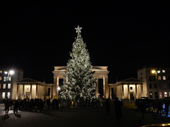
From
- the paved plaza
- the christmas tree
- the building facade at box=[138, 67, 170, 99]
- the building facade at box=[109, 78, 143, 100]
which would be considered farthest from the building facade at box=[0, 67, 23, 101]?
the paved plaza

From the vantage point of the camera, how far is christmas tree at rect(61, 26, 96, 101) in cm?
3157

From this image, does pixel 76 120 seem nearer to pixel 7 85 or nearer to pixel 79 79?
pixel 79 79

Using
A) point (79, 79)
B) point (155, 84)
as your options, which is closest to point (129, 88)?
point (155, 84)

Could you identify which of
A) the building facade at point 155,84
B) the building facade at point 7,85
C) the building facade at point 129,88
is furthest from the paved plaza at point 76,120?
the building facade at point 7,85

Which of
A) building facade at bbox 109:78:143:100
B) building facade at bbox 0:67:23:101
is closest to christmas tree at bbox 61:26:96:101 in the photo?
building facade at bbox 109:78:143:100

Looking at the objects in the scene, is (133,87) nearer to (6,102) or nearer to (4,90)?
(4,90)

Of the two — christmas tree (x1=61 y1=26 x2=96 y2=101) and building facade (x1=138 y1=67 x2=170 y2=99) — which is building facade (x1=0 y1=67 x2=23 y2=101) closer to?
christmas tree (x1=61 y1=26 x2=96 y2=101)

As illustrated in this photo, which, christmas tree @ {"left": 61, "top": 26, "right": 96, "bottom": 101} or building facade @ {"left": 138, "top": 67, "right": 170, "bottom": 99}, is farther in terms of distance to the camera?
building facade @ {"left": 138, "top": 67, "right": 170, "bottom": 99}

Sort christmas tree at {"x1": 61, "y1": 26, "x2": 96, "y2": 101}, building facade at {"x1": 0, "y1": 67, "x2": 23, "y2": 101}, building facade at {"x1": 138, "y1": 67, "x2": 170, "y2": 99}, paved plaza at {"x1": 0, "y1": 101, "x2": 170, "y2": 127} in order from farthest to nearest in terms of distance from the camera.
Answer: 1. building facade at {"x1": 138, "y1": 67, "x2": 170, "y2": 99}
2. building facade at {"x1": 0, "y1": 67, "x2": 23, "y2": 101}
3. christmas tree at {"x1": 61, "y1": 26, "x2": 96, "y2": 101}
4. paved plaza at {"x1": 0, "y1": 101, "x2": 170, "y2": 127}

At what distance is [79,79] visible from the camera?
105 ft

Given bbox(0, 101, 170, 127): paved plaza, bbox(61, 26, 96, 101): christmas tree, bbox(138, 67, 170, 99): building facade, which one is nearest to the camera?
bbox(0, 101, 170, 127): paved plaza

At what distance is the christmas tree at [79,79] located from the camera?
31.6 m

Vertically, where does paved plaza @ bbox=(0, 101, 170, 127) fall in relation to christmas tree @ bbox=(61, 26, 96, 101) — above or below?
below

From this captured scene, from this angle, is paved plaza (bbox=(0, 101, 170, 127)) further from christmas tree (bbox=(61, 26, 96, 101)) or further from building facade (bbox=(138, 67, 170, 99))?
building facade (bbox=(138, 67, 170, 99))
